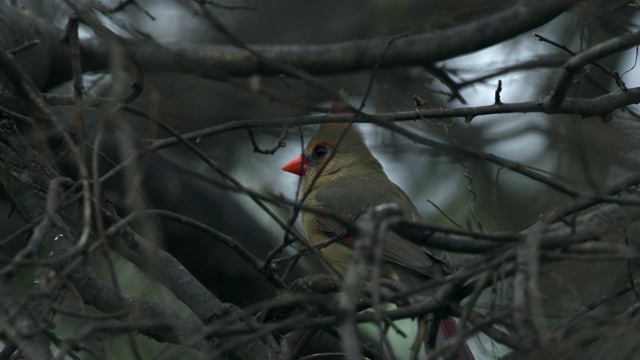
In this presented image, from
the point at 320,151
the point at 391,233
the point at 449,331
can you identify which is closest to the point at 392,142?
the point at 320,151

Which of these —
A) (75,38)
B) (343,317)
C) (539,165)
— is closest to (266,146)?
(539,165)

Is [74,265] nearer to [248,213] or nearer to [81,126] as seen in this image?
[81,126]

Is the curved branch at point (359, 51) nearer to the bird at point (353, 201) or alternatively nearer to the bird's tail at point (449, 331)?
the bird at point (353, 201)

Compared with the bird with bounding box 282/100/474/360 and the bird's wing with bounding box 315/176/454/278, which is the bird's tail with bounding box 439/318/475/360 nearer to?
the bird with bounding box 282/100/474/360

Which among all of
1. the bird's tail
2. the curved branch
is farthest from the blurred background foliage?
the bird's tail

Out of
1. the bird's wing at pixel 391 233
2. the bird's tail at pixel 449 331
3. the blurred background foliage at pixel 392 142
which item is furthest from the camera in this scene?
the blurred background foliage at pixel 392 142

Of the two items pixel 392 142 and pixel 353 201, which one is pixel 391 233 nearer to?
pixel 353 201

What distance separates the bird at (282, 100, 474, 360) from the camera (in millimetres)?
4730

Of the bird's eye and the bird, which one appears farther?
the bird's eye

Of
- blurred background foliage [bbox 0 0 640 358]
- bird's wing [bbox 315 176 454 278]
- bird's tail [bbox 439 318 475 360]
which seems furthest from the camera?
blurred background foliage [bbox 0 0 640 358]

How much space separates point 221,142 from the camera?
261 inches

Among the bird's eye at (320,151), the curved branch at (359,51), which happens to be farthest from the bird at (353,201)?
the curved branch at (359,51)

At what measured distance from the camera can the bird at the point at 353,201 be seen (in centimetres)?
473

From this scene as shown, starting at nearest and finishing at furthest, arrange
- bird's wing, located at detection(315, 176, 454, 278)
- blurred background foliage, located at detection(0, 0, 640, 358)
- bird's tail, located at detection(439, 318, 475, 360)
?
bird's tail, located at detection(439, 318, 475, 360)
bird's wing, located at detection(315, 176, 454, 278)
blurred background foliage, located at detection(0, 0, 640, 358)
